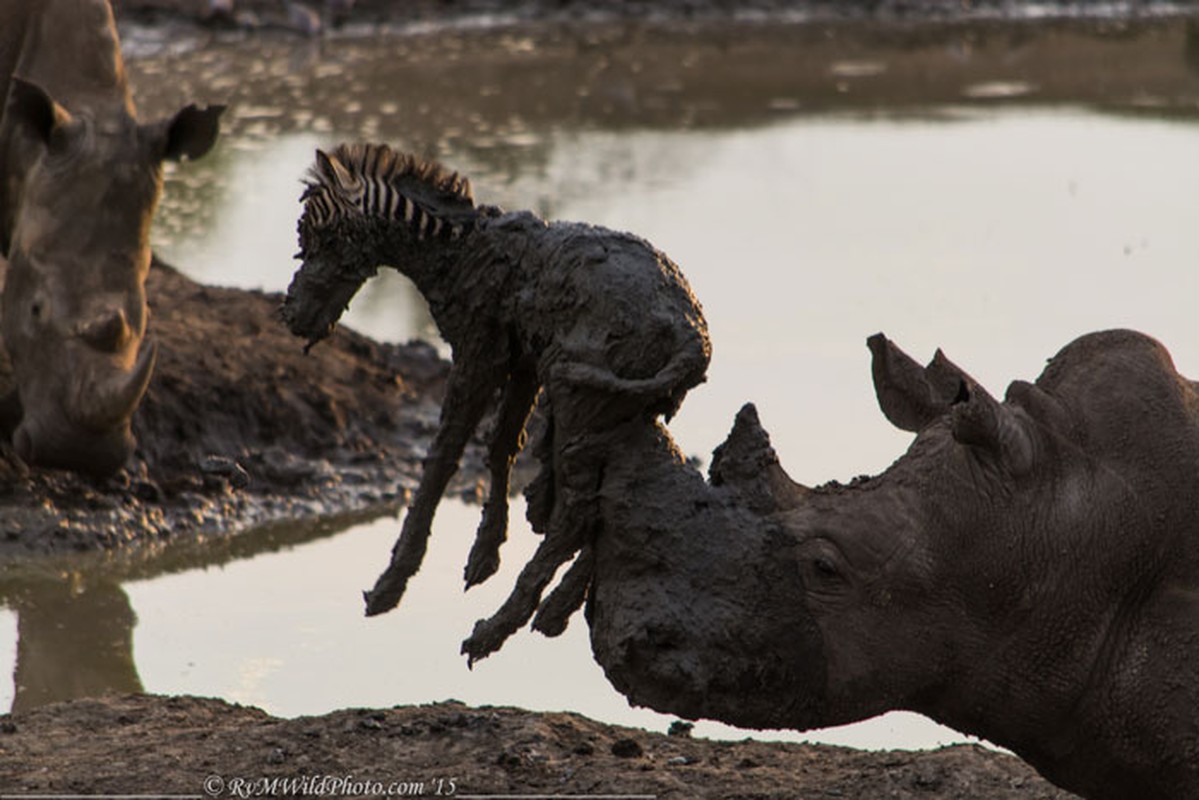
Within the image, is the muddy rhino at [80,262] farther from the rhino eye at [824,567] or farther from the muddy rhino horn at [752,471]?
the rhino eye at [824,567]

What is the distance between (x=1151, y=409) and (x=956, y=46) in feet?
55.2

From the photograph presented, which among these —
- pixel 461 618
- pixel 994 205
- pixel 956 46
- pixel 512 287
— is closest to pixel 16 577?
pixel 461 618

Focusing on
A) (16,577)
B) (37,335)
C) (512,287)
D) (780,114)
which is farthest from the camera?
(780,114)

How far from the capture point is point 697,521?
11.2ft

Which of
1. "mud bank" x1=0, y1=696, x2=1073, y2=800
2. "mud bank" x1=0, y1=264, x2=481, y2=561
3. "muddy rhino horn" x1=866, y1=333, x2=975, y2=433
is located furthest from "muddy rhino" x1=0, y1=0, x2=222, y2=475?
"muddy rhino horn" x1=866, y1=333, x2=975, y2=433

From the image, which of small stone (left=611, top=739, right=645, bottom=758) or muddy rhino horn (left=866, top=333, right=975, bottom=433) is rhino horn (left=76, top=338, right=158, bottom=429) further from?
muddy rhino horn (left=866, top=333, right=975, bottom=433)

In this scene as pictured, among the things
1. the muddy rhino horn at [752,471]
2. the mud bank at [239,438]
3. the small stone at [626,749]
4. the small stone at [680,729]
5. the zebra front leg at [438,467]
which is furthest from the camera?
the mud bank at [239,438]

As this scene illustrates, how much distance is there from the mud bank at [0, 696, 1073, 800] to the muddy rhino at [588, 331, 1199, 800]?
127 centimetres

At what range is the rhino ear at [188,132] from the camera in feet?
22.2

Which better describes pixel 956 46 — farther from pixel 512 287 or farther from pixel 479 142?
pixel 512 287

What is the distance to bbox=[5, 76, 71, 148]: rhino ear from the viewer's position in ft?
21.9

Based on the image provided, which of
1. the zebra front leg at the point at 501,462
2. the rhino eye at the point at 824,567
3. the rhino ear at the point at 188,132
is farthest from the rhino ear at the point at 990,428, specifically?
the rhino ear at the point at 188,132

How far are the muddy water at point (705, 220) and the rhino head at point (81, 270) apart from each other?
69 cm

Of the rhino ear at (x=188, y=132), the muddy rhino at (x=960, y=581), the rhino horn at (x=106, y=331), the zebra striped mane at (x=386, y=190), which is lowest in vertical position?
the muddy rhino at (x=960, y=581)
